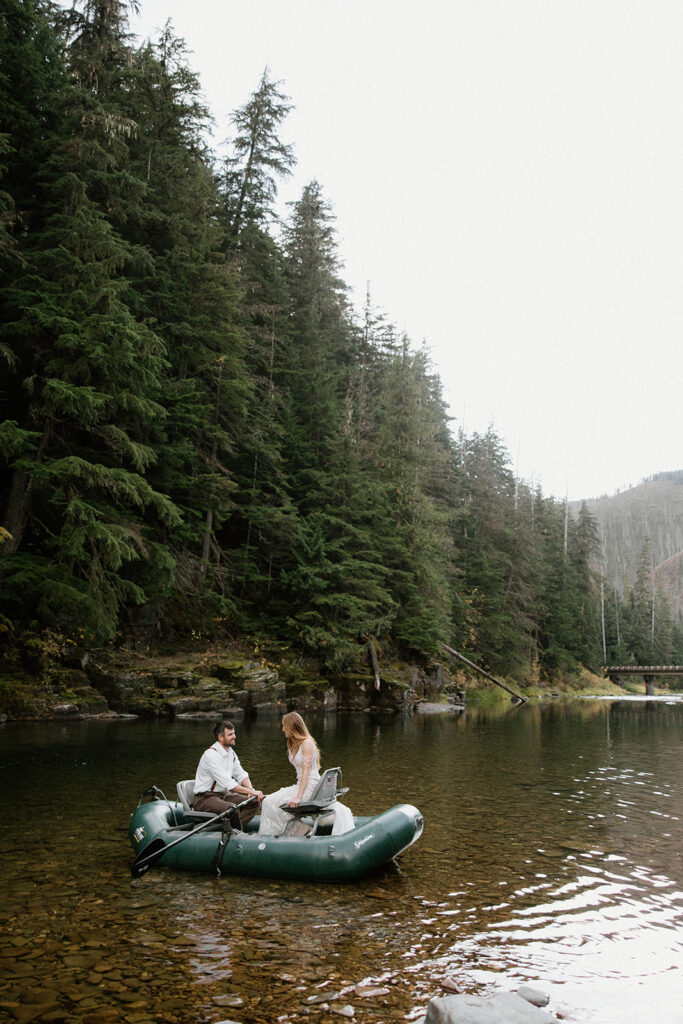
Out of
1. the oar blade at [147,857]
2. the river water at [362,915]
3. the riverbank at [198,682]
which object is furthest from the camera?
the riverbank at [198,682]

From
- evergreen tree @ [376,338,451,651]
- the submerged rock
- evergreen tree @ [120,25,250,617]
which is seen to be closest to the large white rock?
the submerged rock

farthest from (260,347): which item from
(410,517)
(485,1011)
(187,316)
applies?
(485,1011)

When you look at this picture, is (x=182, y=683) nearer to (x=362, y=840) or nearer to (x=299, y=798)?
(x=299, y=798)

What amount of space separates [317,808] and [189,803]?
1929 mm

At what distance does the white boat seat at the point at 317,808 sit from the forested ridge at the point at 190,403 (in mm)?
10971

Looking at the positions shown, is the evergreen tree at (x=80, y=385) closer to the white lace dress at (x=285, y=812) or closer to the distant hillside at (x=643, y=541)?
the white lace dress at (x=285, y=812)

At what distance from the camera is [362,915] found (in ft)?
19.8

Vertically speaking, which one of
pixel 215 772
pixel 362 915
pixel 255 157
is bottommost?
pixel 362 915

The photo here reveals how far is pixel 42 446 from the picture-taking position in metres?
18.2

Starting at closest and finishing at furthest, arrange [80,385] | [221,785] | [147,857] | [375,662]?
1. [147,857]
2. [221,785]
3. [80,385]
4. [375,662]

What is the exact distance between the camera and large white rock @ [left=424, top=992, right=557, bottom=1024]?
3.76 meters

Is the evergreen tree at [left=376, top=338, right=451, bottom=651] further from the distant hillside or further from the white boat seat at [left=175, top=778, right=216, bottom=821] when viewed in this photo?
the distant hillside

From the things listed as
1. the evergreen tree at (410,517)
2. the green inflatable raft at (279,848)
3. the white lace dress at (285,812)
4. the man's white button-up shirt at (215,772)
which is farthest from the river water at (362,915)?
the evergreen tree at (410,517)

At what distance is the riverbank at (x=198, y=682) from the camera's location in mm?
19391
